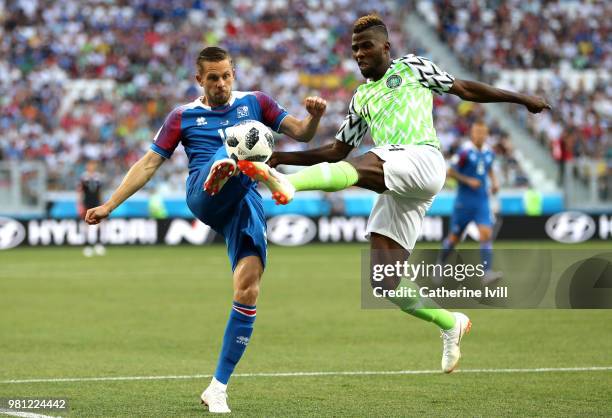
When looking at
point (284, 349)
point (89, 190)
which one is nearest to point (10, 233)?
point (89, 190)

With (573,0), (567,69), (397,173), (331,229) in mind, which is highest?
(573,0)

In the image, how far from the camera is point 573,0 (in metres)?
37.6

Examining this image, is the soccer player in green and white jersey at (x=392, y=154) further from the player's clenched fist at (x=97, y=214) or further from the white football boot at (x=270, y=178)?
the player's clenched fist at (x=97, y=214)

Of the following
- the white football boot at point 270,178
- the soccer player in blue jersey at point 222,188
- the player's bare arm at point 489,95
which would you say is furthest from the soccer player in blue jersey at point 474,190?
the white football boot at point 270,178

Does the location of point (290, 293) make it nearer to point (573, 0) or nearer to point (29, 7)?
point (29, 7)

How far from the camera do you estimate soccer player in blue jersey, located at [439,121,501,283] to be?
17.0 meters

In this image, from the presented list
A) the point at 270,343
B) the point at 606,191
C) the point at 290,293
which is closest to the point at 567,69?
the point at 606,191

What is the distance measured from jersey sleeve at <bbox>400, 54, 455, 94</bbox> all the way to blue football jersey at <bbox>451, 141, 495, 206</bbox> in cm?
933

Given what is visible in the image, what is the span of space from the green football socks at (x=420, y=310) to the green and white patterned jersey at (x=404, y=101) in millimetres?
1146

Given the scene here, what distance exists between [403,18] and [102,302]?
23.3m

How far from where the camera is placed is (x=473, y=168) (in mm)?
17297

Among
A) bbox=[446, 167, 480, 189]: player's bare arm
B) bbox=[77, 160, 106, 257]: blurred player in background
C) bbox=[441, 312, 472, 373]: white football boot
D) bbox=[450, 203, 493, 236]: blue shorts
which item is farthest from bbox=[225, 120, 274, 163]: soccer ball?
bbox=[77, 160, 106, 257]: blurred player in background

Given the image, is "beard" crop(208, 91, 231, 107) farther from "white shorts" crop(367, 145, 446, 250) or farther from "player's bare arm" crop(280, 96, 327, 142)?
"white shorts" crop(367, 145, 446, 250)

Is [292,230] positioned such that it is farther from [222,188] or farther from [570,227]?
[222,188]
